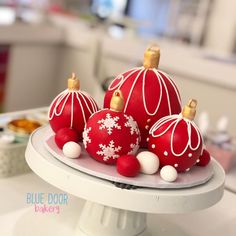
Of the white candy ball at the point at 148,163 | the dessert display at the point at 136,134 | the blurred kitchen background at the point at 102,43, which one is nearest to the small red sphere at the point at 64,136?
the dessert display at the point at 136,134

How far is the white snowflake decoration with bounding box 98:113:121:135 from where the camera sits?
64cm

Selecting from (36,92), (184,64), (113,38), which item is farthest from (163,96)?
(36,92)

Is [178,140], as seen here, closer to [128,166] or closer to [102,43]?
[128,166]

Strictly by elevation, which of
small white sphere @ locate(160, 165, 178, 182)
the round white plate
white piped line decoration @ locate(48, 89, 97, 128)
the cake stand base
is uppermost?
white piped line decoration @ locate(48, 89, 97, 128)

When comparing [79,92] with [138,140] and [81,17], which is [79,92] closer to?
[138,140]

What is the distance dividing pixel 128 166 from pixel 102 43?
76.9 inches

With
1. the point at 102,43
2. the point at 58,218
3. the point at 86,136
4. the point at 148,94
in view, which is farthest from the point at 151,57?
the point at 102,43

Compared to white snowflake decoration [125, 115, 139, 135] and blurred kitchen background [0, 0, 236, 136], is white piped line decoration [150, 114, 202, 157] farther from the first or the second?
blurred kitchen background [0, 0, 236, 136]

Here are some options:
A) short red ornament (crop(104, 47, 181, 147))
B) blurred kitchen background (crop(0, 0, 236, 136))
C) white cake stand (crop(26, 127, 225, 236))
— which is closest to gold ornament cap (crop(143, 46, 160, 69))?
short red ornament (crop(104, 47, 181, 147))

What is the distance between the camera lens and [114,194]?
61 centimetres

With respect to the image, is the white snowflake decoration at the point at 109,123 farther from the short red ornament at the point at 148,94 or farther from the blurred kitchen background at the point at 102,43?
the blurred kitchen background at the point at 102,43
